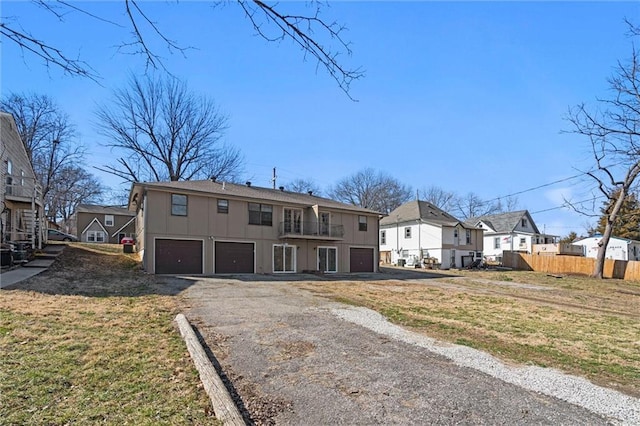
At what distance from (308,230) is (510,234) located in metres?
28.6

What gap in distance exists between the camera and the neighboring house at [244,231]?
19.2 m

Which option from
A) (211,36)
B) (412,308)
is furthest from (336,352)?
(412,308)

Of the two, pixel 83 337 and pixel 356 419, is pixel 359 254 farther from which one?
pixel 356 419

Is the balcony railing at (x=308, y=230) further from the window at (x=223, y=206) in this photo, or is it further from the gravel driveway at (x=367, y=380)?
the gravel driveway at (x=367, y=380)

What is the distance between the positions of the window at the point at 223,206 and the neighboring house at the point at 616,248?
39.0m

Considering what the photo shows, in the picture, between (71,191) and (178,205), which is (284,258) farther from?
(71,191)

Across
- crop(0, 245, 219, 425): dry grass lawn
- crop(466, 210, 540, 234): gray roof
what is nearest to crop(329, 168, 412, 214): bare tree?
crop(466, 210, 540, 234): gray roof

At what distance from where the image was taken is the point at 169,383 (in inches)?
162

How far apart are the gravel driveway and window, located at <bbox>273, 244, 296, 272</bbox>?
15314 mm

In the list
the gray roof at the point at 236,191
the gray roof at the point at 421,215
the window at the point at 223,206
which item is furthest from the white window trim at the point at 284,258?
the gray roof at the point at 421,215

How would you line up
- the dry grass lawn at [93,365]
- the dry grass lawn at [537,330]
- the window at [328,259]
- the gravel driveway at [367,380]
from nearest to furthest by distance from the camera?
the dry grass lawn at [93,365], the gravel driveway at [367,380], the dry grass lawn at [537,330], the window at [328,259]

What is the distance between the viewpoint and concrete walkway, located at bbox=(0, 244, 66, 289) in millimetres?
11581

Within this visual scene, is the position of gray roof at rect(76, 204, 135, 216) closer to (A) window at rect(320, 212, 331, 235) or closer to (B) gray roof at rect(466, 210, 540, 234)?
(A) window at rect(320, 212, 331, 235)

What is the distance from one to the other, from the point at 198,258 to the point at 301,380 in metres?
16.8
